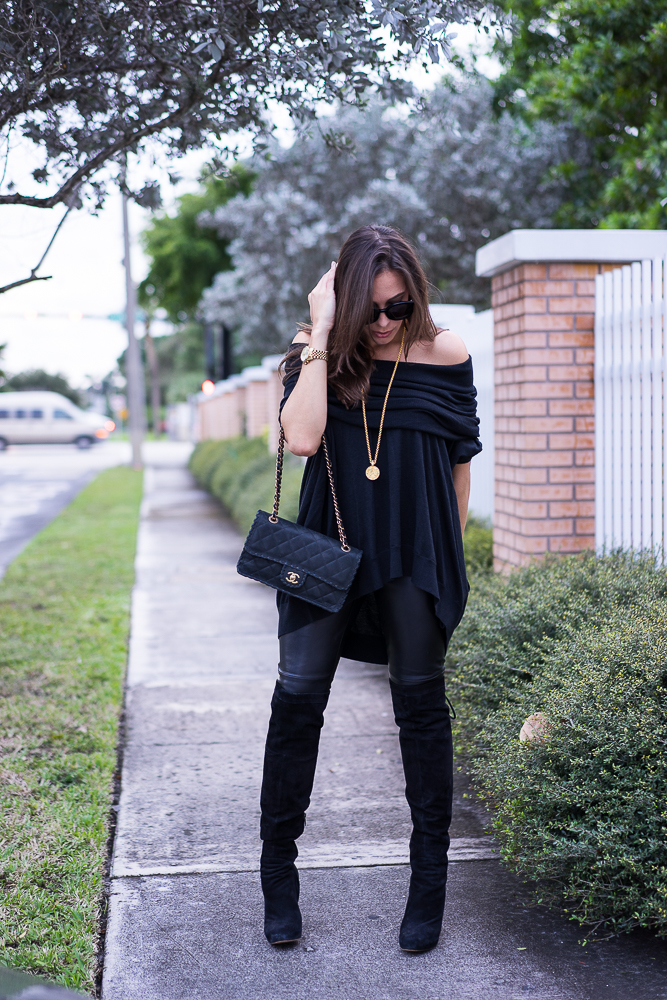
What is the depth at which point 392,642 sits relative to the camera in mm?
2410

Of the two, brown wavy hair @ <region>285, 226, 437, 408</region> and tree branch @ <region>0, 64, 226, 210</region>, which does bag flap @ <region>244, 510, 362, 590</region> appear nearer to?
brown wavy hair @ <region>285, 226, 437, 408</region>

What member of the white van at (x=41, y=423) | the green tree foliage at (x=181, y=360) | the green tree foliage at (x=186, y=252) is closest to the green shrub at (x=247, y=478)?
the green tree foliage at (x=186, y=252)

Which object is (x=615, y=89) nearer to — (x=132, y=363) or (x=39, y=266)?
(x=39, y=266)

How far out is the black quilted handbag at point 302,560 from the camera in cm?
229

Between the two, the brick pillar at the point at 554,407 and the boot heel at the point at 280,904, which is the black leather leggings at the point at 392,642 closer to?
the boot heel at the point at 280,904

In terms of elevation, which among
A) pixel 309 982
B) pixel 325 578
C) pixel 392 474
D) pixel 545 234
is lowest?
pixel 309 982

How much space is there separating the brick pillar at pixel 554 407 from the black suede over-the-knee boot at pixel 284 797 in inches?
91.8

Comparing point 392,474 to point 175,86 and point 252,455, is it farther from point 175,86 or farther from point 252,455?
point 252,455

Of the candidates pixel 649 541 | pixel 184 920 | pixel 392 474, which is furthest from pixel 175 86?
pixel 184 920

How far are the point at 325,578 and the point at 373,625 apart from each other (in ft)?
1.01

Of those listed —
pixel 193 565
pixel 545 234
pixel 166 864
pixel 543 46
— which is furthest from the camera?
pixel 543 46

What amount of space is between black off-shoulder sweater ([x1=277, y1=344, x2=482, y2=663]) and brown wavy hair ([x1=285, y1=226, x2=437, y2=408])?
0.05 meters

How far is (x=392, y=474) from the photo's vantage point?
2.37 m

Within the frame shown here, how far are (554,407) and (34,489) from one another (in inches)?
618
